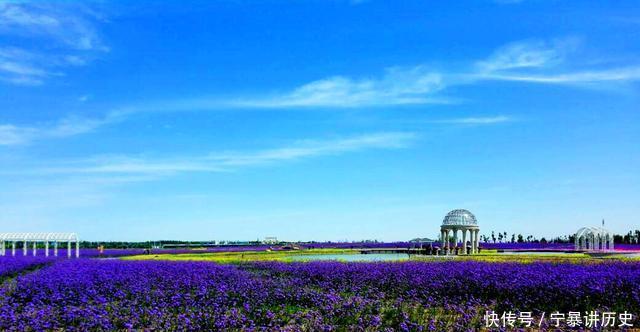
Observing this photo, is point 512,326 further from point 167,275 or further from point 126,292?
point 167,275

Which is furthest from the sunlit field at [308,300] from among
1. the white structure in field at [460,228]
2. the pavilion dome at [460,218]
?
the pavilion dome at [460,218]

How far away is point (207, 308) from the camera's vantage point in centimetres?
1500

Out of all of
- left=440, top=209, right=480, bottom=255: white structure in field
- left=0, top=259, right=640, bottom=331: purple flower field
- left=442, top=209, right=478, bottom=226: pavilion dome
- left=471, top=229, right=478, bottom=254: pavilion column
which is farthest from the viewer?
left=442, top=209, right=478, bottom=226: pavilion dome

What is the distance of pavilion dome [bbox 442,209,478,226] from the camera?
196ft

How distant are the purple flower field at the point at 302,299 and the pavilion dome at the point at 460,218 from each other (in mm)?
37734

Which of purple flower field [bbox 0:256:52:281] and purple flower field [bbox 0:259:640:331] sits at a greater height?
purple flower field [bbox 0:259:640:331]

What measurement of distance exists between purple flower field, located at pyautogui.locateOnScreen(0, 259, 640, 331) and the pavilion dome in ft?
124

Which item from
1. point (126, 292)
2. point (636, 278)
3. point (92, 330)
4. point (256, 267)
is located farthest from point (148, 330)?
point (256, 267)

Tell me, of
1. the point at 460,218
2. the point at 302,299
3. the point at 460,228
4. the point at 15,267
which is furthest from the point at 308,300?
the point at 460,218

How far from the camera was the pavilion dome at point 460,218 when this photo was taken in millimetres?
59594

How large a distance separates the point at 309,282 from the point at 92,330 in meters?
11.6

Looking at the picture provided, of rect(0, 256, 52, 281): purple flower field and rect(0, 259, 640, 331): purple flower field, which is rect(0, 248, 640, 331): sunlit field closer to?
rect(0, 259, 640, 331): purple flower field

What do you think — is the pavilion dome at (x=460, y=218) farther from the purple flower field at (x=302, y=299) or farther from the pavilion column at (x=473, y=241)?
the purple flower field at (x=302, y=299)

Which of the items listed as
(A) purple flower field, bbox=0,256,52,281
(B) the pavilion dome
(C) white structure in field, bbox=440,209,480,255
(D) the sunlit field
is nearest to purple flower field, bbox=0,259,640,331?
(D) the sunlit field
